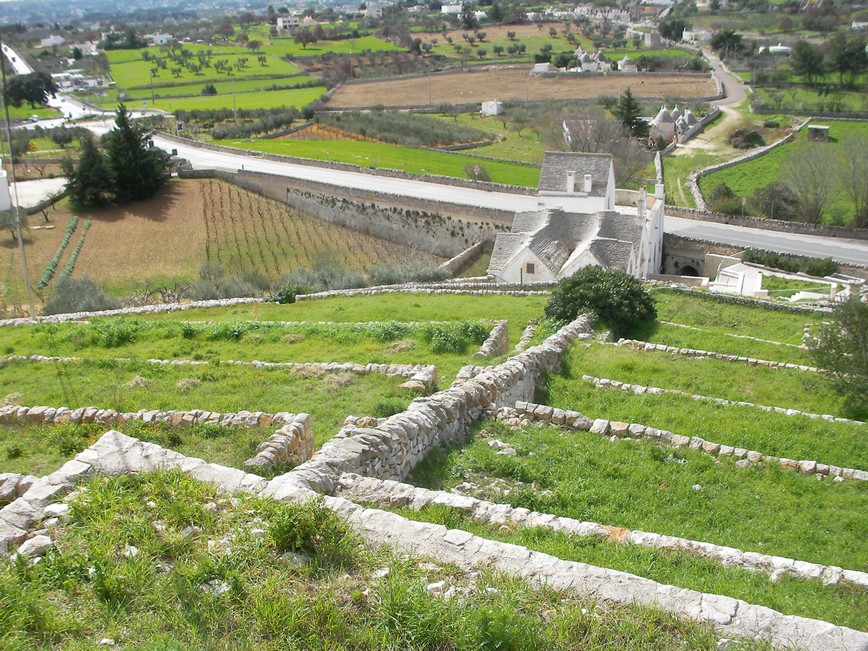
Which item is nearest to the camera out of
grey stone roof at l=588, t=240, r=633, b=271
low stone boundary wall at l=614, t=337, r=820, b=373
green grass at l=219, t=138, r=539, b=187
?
low stone boundary wall at l=614, t=337, r=820, b=373

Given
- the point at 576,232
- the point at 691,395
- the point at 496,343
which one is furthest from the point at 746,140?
the point at 691,395

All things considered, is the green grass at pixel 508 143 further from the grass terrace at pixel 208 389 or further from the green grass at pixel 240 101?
the grass terrace at pixel 208 389

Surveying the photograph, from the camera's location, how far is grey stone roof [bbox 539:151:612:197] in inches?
1652

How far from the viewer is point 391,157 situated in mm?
70062

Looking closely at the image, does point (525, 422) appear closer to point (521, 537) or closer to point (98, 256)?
point (521, 537)

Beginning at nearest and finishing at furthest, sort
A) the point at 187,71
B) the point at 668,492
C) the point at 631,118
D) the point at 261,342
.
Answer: the point at 668,492
the point at 261,342
the point at 631,118
the point at 187,71

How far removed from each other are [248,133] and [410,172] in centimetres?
2977

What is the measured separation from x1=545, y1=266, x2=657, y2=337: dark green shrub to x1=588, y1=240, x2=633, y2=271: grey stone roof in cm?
961

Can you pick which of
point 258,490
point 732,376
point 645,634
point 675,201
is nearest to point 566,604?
point 645,634

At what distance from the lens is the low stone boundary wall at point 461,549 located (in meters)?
6.56

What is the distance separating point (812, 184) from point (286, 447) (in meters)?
48.6

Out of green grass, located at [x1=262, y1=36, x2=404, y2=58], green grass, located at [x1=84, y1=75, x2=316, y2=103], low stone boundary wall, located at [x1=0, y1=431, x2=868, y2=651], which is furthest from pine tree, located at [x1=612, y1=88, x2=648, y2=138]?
green grass, located at [x1=262, y1=36, x2=404, y2=58]

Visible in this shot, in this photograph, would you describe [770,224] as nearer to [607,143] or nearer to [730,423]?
[607,143]

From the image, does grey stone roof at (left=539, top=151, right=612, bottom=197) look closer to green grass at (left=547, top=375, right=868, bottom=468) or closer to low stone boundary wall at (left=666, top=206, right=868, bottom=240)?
low stone boundary wall at (left=666, top=206, right=868, bottom=240)
